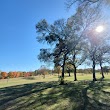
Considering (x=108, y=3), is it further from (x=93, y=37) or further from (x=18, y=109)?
(x=93, y=37)

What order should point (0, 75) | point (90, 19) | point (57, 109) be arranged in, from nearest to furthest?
point (57, 109) → point (90, 19) → point (0, 75)

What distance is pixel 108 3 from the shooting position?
15867 millimetres

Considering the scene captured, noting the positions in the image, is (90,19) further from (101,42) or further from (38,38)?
(101,42)

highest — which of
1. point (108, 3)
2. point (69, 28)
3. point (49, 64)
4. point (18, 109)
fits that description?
point (69, 28)

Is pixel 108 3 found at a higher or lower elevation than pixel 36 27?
lower

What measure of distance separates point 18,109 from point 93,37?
31872 mm

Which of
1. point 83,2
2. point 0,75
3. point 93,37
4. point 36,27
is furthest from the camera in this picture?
point 0,75

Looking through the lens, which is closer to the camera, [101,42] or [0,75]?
[101,42]

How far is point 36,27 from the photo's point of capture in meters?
36.6

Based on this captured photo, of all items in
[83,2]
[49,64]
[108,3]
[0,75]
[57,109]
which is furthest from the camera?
[0,75]

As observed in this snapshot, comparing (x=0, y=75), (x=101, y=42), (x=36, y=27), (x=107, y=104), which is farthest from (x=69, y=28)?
(x=0, y=75)

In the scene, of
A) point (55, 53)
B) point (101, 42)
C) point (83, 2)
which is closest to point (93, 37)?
point (101, 42)

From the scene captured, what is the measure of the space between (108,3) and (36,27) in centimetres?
2192

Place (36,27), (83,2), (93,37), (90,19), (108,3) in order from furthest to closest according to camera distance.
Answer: (93,37), (36,27), (90,19), (83,2), (108,3)
